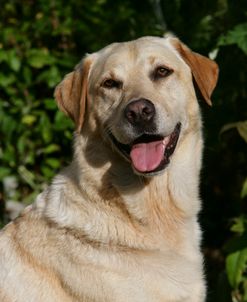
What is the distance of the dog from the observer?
13.9ft

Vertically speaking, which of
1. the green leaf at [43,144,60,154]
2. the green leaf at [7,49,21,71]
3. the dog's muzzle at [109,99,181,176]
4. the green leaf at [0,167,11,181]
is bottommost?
the green leaf at [0,167,11,181]

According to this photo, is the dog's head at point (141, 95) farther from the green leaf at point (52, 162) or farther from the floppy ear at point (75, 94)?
the green leaf at point (52, 162)

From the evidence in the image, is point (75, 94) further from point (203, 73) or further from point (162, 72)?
point (203, 73)

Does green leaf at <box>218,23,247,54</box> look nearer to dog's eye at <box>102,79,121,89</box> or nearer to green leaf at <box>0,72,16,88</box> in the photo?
dog's eye at <box>102,79,121,89</box>

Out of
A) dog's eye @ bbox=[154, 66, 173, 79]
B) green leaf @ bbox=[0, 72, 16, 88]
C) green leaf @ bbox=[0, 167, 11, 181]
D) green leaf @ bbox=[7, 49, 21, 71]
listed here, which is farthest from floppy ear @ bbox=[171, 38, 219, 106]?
green leaf @ bbox=[0, 167, 11, 181]

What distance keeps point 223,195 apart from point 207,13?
6.94 feet

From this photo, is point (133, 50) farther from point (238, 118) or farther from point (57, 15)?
point (57, 15)

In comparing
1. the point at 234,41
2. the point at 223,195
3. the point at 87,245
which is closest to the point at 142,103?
the point at 87,245

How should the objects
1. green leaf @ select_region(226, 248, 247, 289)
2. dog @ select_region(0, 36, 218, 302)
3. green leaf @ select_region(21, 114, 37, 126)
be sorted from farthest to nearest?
green leaf @ select_region(21, 114, 37, 126) → green leaf @ select_region(226, 248, 247, 289) → dog @ select_region(0, 36, 218, 302)

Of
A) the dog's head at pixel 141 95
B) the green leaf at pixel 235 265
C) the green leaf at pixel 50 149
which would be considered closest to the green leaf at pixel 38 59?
the green leaf at pixel 50 149

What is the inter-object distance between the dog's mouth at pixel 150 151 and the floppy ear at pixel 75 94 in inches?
11.4

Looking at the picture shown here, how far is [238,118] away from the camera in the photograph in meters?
6.61

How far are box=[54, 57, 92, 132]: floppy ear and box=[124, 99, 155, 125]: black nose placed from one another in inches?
16.1

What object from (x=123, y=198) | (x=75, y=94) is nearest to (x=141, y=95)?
(x=75, y=94)
